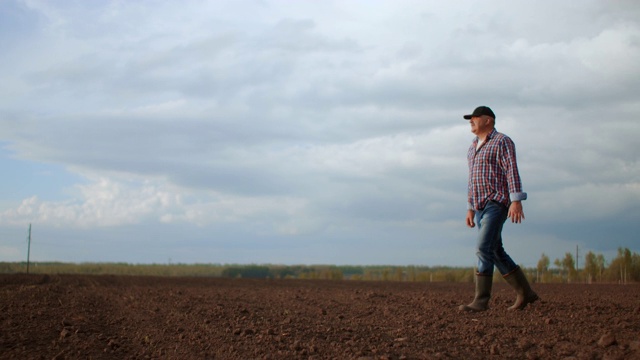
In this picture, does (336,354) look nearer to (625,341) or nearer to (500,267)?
(625,341)

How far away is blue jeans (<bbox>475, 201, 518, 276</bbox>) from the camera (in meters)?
7.48

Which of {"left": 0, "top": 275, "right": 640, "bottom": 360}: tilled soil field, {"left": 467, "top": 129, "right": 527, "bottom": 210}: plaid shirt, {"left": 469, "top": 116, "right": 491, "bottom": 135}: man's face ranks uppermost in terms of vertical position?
{"left": 469, "top": 116, "right": 491, "bottom": 135}: man's face

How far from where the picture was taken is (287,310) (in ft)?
30.2

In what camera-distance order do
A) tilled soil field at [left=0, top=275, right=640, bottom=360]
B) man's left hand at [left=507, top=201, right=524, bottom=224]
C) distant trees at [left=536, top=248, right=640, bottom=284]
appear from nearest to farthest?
1. tilled soil field at [left=0, top=275, right=640, bottom=360]
2. man's left hand at [left=507, top=201, right=524, bottom=224]
3. distant trees at [left=536, top=248, right=640, bottom=284]

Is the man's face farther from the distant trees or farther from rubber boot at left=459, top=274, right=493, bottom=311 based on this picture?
the distant trees

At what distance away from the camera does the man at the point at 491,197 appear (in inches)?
295

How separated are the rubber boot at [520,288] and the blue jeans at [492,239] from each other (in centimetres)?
6

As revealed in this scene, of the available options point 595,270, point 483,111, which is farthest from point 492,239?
Answer: point 595,270

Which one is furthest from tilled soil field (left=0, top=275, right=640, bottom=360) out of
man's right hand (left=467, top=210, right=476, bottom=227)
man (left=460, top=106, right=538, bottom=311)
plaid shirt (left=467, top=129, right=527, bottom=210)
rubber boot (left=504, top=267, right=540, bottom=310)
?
plaid shirt (left=467, top=129, right=527, bottom=210)

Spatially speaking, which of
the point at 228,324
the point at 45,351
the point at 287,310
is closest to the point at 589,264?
the point at 287,310

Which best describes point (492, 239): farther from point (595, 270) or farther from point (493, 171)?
point (595, 270)

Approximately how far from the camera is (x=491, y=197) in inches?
297

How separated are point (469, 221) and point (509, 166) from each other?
921 mm

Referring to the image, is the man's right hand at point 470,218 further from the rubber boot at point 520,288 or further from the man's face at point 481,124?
the man's face at point 481,124
